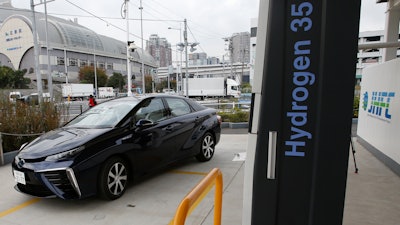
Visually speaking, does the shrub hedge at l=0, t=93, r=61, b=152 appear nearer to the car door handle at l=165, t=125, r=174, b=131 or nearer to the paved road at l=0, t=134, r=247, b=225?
the paved road at l=0, t=134, r=247, b=225

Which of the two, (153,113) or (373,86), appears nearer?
(153,113)

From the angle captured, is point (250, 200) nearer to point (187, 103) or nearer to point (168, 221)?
point (168, 221)

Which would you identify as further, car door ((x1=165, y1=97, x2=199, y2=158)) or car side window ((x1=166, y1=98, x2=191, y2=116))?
car side window ((x1=166, y1=98, x2=191, y2=116))

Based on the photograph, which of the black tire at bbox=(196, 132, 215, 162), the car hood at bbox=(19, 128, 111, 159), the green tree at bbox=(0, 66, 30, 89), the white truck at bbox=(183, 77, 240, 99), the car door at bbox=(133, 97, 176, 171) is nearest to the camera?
the car hood at bbox=(19, 128, 111, 159)

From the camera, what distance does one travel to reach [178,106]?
5469 millimetres

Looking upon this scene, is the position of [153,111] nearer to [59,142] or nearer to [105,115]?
[105,115]

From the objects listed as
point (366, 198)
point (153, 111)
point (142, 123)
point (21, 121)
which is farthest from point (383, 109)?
point (21, 121)

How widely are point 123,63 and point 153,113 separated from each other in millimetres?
92161

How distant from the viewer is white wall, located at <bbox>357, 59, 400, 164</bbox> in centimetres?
491

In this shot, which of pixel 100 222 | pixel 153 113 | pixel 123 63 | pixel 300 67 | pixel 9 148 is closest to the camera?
pixel 300 67

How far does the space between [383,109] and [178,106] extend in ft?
13.4

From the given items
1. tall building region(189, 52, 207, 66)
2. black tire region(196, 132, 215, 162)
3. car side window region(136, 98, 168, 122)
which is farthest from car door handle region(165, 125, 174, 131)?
tall building region(189, 52, 207, 66)

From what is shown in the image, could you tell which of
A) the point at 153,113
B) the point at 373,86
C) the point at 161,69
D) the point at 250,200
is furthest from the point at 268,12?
the point at 161,69

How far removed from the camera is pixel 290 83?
1745 mm
